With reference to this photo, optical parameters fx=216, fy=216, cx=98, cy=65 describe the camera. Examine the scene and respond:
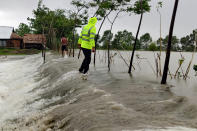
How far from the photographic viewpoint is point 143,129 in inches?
128

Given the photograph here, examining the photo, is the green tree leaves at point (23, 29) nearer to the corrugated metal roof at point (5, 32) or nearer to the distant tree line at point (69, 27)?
the distant tree line at point (69, 27)

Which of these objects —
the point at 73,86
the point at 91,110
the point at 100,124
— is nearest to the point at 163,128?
the point at 100,124

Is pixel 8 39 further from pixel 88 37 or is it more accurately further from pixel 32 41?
pixel 88 37

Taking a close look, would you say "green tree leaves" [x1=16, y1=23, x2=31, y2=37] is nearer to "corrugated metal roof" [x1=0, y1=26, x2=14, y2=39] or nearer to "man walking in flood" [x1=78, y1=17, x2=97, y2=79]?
"corrugated metal roof" [x1=0, y1=26, x2=14, y2=39]

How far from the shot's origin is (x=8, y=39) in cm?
4572

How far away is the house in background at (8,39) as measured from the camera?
4547 centimetres

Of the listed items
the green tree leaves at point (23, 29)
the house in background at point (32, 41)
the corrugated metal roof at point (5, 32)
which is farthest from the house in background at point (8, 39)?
the green tree leaves at point (23, 29)

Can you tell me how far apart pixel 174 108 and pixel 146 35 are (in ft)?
324

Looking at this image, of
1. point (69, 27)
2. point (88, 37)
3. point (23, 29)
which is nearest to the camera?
point (88, 37)

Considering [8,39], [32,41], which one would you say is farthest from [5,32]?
[32,41]

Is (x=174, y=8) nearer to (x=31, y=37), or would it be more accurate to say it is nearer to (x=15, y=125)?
(x=15, y=125)

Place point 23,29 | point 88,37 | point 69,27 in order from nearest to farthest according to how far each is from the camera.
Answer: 1. point 88,37
2. point 69,27
3. point 23,29

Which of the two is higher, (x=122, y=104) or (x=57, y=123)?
(x=122, y=104)

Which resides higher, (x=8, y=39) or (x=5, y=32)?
(x=5, y=32)
